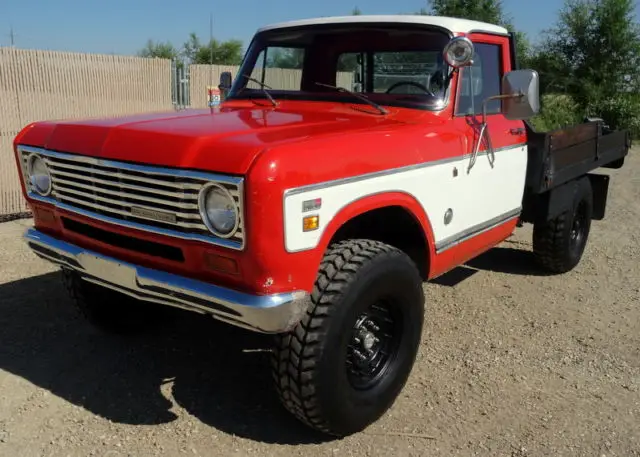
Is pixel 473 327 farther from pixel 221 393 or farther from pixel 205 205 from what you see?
pixel 205 205

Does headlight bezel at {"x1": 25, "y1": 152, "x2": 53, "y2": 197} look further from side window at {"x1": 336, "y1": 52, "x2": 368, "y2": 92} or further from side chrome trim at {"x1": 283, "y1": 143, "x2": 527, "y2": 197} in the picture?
side window at {"x1": 336, "y1": 52, "x2": 368, "y2": 92}

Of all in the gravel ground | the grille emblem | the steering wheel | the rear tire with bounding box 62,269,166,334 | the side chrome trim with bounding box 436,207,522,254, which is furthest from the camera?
the rear tire with bounding box 62,269,166,334

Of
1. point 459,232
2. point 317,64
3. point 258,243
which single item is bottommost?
point 459,232

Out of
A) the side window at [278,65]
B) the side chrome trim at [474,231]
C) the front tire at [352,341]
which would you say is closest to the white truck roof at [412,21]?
the side window at [278,65]

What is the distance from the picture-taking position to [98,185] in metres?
2.88

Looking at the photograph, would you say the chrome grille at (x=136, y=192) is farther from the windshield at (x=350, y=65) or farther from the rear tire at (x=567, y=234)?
the rear tire at (x=567, y=234)

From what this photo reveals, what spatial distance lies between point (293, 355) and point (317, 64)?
2.35 meters

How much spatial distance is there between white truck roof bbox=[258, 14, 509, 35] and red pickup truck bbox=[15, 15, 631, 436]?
0.01 metres

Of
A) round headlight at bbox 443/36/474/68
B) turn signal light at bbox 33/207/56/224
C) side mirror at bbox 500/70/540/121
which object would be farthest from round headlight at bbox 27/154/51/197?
side mirror at bbox 500/70/540/121

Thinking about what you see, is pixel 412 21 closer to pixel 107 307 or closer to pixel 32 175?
pixel 32 175

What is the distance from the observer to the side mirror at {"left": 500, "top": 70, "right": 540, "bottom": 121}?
3.50m

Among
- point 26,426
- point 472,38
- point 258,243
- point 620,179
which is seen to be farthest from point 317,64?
point 620,179

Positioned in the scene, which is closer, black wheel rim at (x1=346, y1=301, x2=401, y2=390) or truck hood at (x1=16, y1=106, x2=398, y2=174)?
truck hood at (x1=16, y1=106, x2=398, y2=174)

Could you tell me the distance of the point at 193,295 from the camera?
255 centimetres
